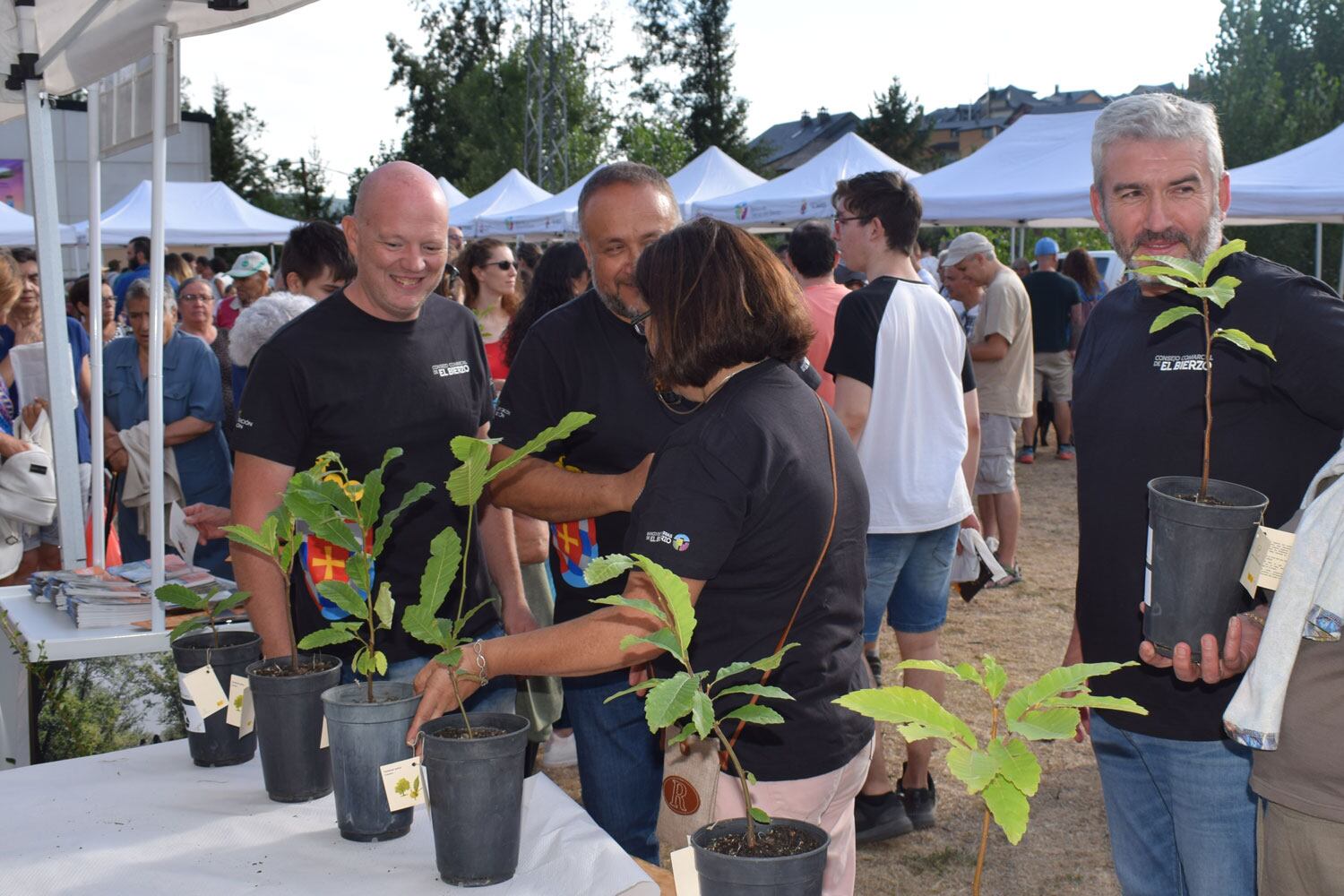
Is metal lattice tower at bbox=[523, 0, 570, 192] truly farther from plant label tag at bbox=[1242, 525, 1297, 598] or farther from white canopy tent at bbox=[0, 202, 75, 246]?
plant label tag at bbox=[1242, 525, 1297, 598]

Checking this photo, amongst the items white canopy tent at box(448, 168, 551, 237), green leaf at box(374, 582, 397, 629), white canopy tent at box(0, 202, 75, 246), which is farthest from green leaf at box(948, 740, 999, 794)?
white canopy tent at box(448, 168, 551, 237)

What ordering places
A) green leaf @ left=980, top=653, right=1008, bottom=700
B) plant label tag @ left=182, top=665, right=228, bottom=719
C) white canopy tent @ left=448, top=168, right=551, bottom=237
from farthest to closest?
1. white canopy tent @ left=448, top=168, right=551, bottom=237
2. plant label tag @ left=182, top=665, right=228, bottom=719
3. green leaf @ left=980, top=653, right=1008, bottom=700

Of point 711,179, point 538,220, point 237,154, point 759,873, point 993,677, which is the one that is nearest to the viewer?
point 993,677

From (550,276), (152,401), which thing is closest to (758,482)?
(152,401)

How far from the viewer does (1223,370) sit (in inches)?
66.0

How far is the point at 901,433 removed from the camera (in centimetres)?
354

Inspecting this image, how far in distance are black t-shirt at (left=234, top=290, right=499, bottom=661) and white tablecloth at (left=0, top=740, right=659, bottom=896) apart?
49cm

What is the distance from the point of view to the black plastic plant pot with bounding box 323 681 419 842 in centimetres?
159

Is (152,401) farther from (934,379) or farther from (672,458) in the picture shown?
(934,379)

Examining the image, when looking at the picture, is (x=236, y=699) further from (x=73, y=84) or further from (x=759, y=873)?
(x=73, y=84)

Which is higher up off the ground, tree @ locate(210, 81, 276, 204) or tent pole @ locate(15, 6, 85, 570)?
tree @ locate(210, 81, 276, 204)

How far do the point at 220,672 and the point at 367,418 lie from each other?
1.97 feet

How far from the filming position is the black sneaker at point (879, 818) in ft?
11.6

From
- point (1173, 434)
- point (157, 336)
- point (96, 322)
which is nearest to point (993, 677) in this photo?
point (1173, 434)
